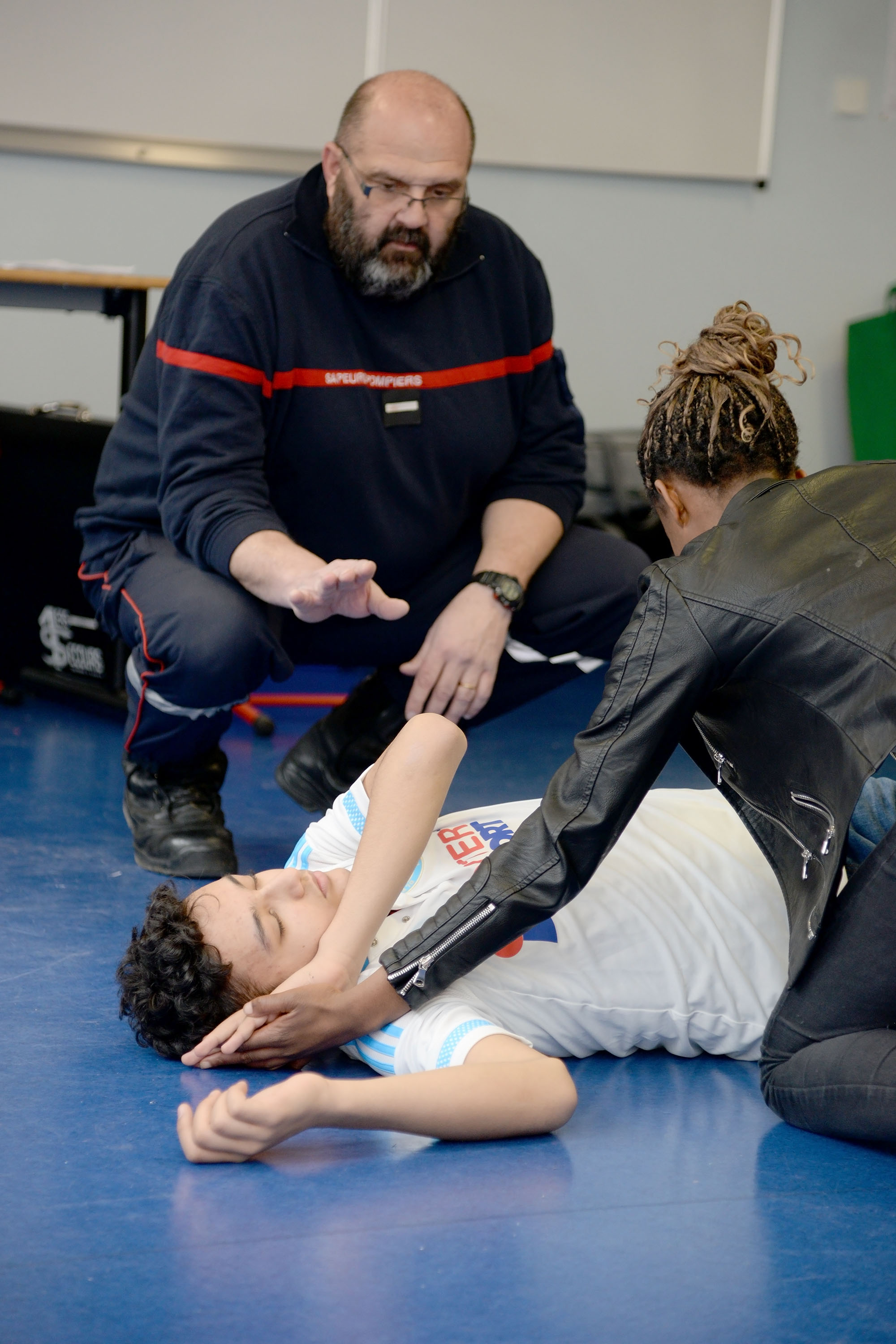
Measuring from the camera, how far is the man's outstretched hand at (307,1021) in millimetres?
1327

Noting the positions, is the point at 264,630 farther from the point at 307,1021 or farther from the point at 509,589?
the point at 307,1021

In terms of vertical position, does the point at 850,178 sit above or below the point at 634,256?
above

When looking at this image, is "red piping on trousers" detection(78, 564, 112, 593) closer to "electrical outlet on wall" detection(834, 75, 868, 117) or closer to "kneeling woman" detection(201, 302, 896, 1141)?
"kneeling woman" detection(201, 302, 896, 1141)

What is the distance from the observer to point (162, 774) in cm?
215

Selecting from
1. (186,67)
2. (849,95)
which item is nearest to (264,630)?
(186,67)

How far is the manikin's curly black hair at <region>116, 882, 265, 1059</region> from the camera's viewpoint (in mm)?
1401

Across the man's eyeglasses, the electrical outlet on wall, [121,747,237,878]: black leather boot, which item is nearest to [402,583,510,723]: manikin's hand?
[121,747,237,878]: black leather boot

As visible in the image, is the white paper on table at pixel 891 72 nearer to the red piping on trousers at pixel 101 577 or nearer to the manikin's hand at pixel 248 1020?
the red piping on trousers at pixel 101 577

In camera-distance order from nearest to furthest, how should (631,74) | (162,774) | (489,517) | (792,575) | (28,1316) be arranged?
(28,1316) < (792,575) < (162,774) < (489,517) < (631,74)

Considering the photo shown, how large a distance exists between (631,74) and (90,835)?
2913mm

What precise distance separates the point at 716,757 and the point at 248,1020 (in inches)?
22.1

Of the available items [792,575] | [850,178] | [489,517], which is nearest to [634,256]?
[850,178]

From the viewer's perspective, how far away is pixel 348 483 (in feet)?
7.27

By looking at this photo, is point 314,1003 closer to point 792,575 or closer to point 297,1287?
point 297,1287
